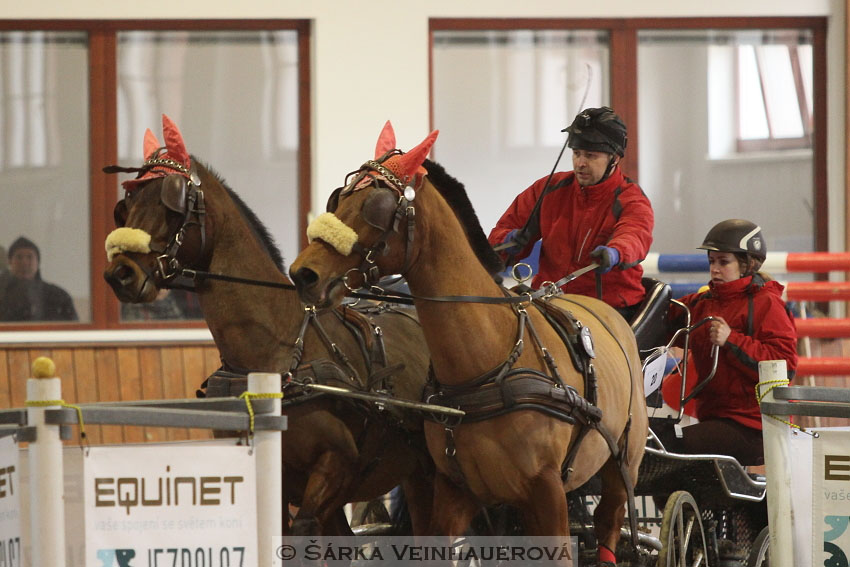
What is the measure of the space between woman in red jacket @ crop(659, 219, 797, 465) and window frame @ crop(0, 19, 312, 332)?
3421mm

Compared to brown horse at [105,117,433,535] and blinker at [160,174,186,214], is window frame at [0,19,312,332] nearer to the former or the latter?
brown horse at [105,117,433,535]

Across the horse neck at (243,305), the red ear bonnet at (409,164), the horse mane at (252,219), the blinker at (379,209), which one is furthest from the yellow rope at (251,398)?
the horse mane at (252,219)

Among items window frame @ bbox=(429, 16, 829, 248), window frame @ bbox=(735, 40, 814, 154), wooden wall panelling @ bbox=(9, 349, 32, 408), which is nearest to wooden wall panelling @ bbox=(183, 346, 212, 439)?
wooden wall panelling @ bbox=(9, 349, 32, 408)

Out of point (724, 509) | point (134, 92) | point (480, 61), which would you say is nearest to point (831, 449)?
point (724, 509)

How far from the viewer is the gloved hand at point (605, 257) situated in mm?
4406

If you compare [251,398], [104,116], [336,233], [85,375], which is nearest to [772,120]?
[104,116]

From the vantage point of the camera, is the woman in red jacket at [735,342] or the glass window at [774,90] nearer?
the woman in red jacket at [735,342]

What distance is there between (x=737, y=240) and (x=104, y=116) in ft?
14.5

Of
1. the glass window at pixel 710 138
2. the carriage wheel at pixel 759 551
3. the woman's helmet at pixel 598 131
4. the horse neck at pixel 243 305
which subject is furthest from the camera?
the glass window at pixel 710 138

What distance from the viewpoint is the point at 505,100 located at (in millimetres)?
8297

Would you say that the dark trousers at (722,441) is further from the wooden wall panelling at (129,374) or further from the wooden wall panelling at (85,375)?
the wooden wall panelling at (85,375)

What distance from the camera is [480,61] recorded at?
825cm

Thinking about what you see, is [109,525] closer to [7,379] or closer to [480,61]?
[7,379]

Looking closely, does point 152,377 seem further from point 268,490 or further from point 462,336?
point 268,490
